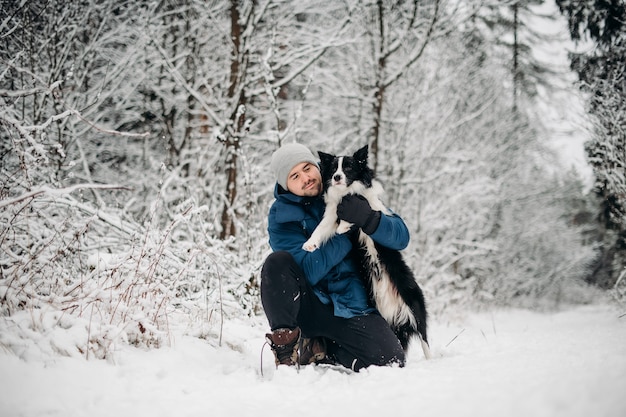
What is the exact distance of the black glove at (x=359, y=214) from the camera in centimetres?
232

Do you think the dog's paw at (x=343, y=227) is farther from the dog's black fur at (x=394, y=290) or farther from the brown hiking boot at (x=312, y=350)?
the brown hiking boot at (x=312, y=350)

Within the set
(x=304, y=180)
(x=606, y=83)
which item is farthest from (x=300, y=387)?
(x=606, y=83)

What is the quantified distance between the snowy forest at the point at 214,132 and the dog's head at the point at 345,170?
0.97m

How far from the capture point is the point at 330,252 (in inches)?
94.2

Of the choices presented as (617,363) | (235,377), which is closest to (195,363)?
(235,377)

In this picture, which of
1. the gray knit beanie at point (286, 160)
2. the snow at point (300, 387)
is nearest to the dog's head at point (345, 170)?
the gray knit beanie at point (286, 160)

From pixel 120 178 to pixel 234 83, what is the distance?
302 centimetres

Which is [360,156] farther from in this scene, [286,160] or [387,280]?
[387,280]

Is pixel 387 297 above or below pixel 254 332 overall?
above

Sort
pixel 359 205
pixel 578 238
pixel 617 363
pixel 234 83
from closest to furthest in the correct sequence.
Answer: pixel 617 363, pixel 359 205, pixel 234 83, pixel 578 238

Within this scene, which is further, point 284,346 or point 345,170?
point 345,170

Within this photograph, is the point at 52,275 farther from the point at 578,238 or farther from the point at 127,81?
the point at 578,238

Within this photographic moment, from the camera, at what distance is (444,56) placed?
817 centimetres

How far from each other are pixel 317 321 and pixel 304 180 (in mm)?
896
